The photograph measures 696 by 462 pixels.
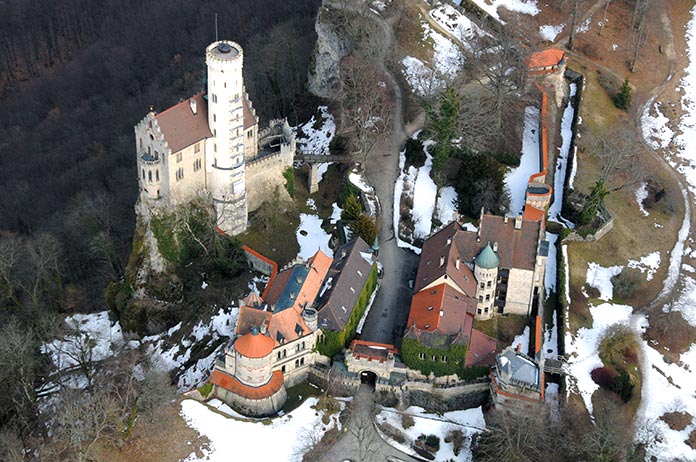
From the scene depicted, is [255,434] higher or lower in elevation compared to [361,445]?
lower

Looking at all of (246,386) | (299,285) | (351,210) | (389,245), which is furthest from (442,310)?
(246,386)

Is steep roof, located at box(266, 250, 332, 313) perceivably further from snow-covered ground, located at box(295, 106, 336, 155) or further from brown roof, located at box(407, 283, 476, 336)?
snow-covered ground, located at box(295, 106, 336, 155)

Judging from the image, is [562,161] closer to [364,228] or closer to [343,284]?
[364,228]

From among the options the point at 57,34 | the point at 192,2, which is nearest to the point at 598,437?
the point at 192,2

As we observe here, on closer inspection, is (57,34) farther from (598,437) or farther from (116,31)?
(598,437)

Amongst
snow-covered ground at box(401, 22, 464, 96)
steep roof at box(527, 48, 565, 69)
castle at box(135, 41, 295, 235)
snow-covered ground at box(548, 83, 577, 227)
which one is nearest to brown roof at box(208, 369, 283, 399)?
castle at box(135, 41, 295, 235)

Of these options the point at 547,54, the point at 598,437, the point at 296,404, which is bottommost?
the point at 296,404
